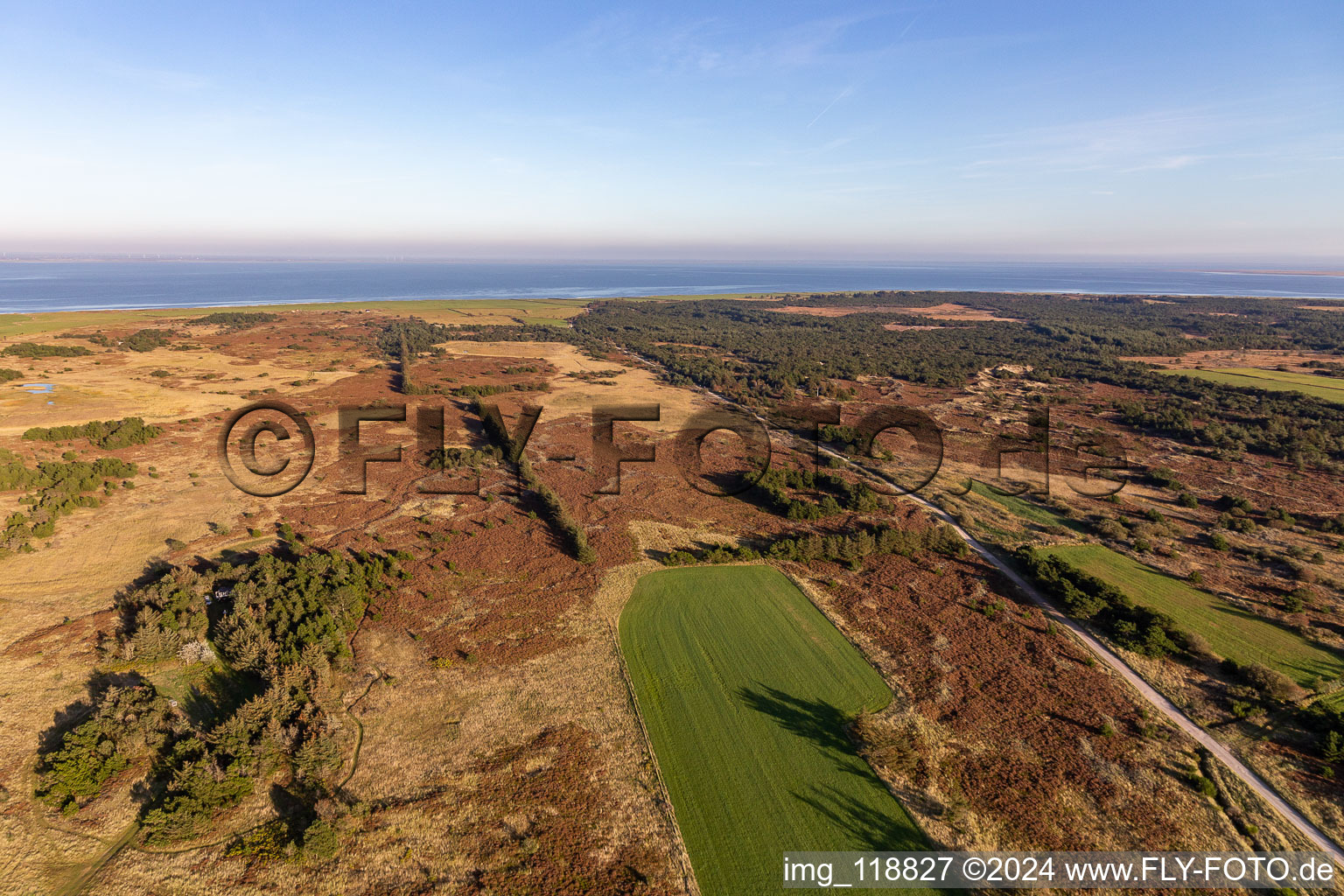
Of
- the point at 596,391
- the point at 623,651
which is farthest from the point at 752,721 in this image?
the point at 596,391

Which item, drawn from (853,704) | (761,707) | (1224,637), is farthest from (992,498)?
(761,707)

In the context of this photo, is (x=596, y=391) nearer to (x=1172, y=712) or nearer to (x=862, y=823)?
(x=862, y=823)

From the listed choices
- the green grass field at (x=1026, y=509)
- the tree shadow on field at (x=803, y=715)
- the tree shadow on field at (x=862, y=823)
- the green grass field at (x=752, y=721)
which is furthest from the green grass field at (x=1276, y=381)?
the tree shadow on field at (x=862, y=823)

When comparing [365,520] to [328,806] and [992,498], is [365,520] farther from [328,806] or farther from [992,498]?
[992,498]

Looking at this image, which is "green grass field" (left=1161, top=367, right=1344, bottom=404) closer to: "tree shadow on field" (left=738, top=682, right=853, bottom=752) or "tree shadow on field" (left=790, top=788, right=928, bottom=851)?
"tree shadow on field" (left=738, top=682, right=853, bottom=752)

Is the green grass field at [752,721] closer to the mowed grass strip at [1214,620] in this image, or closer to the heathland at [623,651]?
the heathland at [623,651]

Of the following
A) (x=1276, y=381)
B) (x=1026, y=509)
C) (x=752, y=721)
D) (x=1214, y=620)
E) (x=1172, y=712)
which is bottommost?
(x=752, y=721)

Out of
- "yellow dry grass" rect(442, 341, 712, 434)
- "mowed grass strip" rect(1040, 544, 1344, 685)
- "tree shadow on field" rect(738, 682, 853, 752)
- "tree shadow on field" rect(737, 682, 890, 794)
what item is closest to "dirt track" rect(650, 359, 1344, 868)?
"mowed grass strip" rect(1040, 544, 1344, 685)
